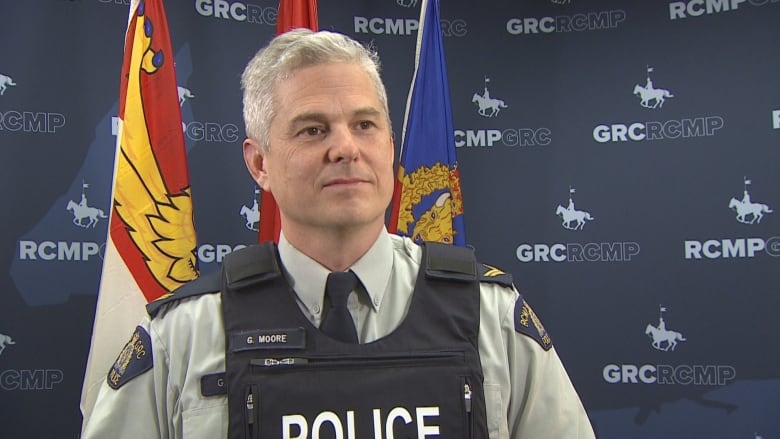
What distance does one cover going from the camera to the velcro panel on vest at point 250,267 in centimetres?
111

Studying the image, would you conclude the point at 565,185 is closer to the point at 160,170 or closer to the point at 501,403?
the point at 160,170

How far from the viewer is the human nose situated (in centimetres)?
107

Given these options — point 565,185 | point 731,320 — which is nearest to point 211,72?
point 565,185

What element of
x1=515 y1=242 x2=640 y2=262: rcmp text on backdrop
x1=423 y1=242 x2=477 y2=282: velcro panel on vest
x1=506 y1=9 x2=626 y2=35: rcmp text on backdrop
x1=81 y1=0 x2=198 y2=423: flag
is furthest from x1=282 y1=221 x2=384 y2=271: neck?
x1=506 y1=9 x2=626 y2=35: rcmp text on backdrop

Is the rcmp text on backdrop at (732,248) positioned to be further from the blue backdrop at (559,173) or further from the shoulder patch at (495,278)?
the shoulder patch at (495,278)

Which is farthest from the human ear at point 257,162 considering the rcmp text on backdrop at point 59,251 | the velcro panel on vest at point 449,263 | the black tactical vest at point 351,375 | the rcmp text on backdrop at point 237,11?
the rcmp text on backdrop at point 237,11

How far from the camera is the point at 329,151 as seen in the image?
3.55ft

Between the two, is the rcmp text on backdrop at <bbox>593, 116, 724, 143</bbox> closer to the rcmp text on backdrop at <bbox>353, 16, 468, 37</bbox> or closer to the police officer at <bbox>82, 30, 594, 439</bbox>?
the rcmp text on backdrop at <bbox>353, 16, 468, 37</bbox>

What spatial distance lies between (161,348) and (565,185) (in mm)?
2542

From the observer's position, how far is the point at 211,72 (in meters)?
2.91

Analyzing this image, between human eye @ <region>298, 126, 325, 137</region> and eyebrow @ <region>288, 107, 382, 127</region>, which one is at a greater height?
eyebrow @ <region>288, 107, 382, 127</region>

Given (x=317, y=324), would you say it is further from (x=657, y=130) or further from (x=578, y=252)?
(x=657, y=130)

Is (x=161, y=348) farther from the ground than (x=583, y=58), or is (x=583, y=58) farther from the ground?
(x=583, y=58)

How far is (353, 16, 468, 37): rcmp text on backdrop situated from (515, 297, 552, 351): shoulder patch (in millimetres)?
2416
